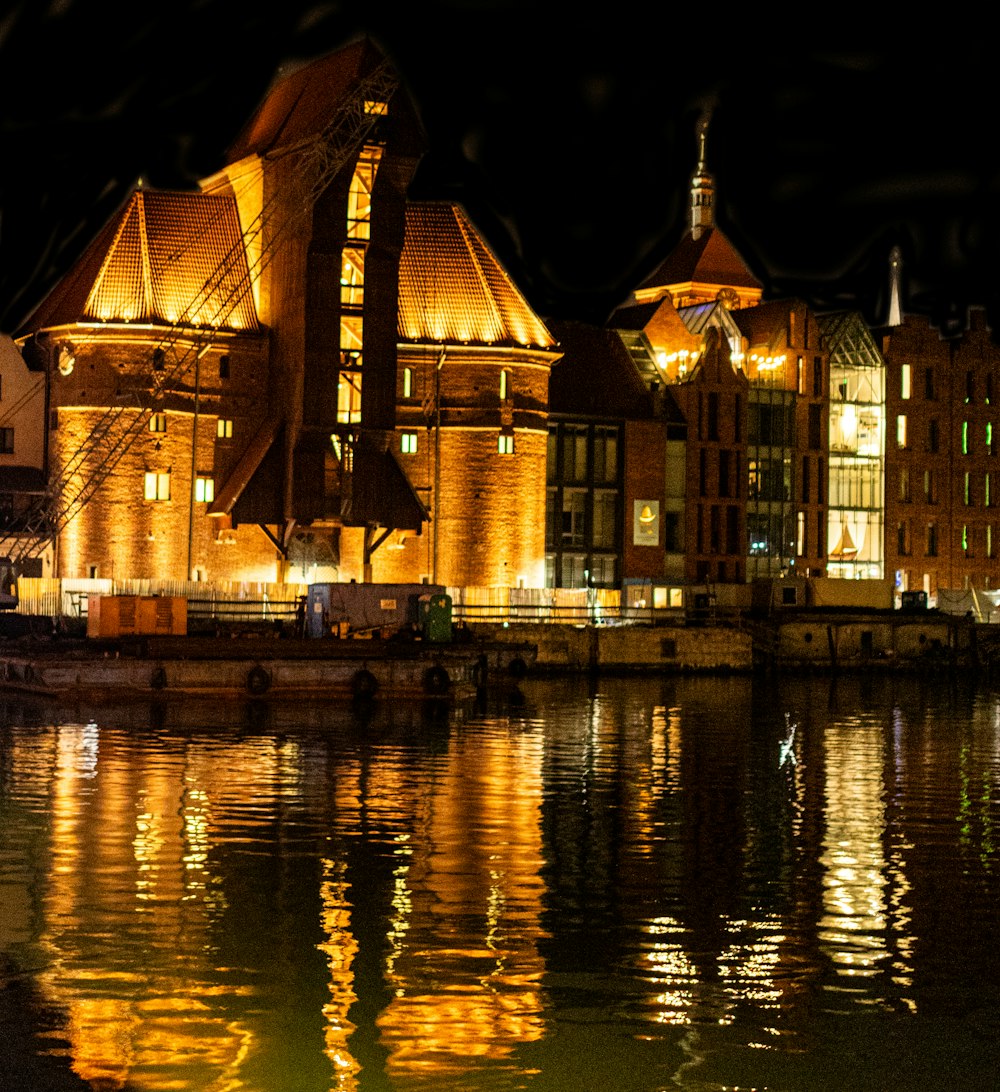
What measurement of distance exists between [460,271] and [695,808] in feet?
199

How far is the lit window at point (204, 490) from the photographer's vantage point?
3599 inches

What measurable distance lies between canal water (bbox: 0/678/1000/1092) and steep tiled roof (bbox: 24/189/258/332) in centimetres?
4212

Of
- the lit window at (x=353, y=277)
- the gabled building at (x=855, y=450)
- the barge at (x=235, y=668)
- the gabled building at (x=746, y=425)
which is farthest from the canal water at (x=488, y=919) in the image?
the gabled building at (x=855, y=450)

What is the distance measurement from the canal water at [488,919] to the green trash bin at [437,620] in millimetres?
23808

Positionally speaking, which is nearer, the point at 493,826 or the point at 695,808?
the point at 493,826

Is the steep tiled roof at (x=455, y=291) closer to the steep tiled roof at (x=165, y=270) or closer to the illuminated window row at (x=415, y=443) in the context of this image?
the illuminated window row at (x=415, y=443)

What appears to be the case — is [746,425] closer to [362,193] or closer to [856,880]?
[362,193]

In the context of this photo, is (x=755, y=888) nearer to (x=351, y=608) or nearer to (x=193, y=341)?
(x=351, y=608)

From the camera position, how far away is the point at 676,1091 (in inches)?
800

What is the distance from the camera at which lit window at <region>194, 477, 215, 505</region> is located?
91.4 meters

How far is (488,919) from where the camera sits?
28203 millimetres

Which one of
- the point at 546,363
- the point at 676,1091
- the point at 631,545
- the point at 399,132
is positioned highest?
the point at 399,132

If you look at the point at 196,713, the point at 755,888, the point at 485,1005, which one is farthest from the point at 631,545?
the point at 485,1005

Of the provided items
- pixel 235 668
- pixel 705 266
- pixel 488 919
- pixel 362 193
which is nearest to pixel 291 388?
pixel 362 193
